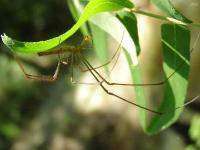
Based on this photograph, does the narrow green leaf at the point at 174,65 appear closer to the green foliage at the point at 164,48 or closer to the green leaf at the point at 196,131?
the green foliage at the point at 164,48

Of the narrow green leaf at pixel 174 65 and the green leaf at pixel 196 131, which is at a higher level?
the narrow green leaf at pixel 174 65

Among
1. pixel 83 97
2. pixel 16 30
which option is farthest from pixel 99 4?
pixel 16 30

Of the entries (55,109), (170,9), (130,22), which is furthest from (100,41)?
(55,109)

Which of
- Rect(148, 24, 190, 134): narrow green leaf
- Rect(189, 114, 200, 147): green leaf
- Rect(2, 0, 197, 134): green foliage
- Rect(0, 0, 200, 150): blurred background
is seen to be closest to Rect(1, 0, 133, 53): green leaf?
Rect(2, 0, 197, 134): green foliage

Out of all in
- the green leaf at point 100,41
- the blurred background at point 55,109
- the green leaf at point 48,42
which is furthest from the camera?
the blurred background at point 55,109

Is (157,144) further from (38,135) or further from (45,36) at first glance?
(45,36)

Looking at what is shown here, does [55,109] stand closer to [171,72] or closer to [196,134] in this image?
[196,134]

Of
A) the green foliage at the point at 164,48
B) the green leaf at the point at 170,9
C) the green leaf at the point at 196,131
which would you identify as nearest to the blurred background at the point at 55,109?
the green leaf at the point at 196,131
